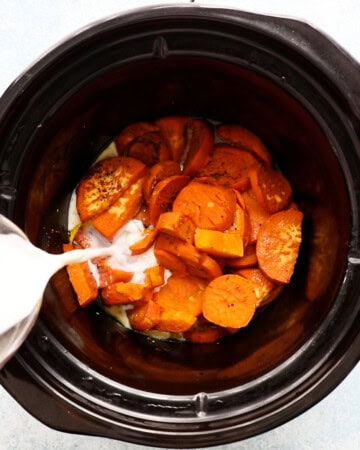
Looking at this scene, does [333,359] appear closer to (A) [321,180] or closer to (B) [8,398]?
(A) [321,180]

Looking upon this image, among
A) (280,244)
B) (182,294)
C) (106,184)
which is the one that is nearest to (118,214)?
(106,184)

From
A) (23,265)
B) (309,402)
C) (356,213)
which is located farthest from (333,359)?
(23,265)

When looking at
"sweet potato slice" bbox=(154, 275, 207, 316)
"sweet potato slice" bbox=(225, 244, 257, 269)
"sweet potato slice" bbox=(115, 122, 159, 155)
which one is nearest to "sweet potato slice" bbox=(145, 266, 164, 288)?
"sweet potato slice" bbox=(154, 275, 207, 316)

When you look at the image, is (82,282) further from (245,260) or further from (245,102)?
(245,102)

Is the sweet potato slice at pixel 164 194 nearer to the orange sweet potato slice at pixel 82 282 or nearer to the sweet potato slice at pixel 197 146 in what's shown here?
the sweet potato slice at pixel 197 146

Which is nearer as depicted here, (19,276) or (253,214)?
(19,276)

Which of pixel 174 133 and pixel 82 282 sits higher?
pixel 174 133
